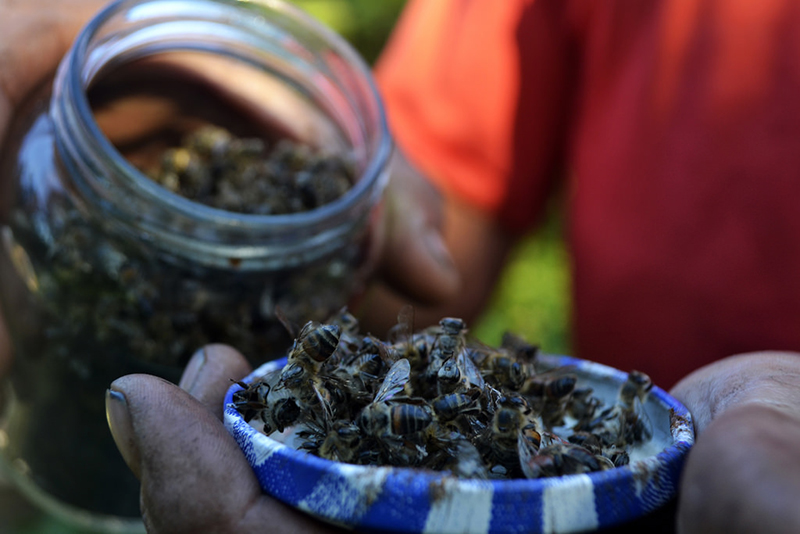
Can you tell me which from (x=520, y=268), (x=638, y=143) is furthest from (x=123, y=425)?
(x=520, y=268)

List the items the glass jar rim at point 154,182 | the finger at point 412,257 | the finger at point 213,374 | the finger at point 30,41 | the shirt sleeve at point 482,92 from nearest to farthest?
the finger at point 213,374, the glass jar rim at point 154,182, the finger at point 30,41, the finger at point 412,257, the shirt sleeve at point 482,92

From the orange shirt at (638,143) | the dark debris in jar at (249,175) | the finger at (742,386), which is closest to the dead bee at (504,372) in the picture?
the finger at (742,386)

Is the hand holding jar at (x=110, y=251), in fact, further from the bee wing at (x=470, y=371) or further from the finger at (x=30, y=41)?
the bee wing at (x=470, y=371)

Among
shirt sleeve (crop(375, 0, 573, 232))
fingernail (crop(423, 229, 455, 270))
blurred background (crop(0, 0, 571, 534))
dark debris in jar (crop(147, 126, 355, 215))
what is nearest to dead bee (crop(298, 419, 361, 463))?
dark debris in jar (crop(147, 126, 355, 215))

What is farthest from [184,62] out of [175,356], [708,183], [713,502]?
[713,502]

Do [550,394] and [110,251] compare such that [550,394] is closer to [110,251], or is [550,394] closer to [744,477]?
[744,477]

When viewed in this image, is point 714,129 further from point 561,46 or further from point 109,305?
point 109,305

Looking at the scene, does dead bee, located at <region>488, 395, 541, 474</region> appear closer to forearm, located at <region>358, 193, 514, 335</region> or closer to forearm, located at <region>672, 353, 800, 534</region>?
forearm, located at <region>672, 353, 800, 534</region>
